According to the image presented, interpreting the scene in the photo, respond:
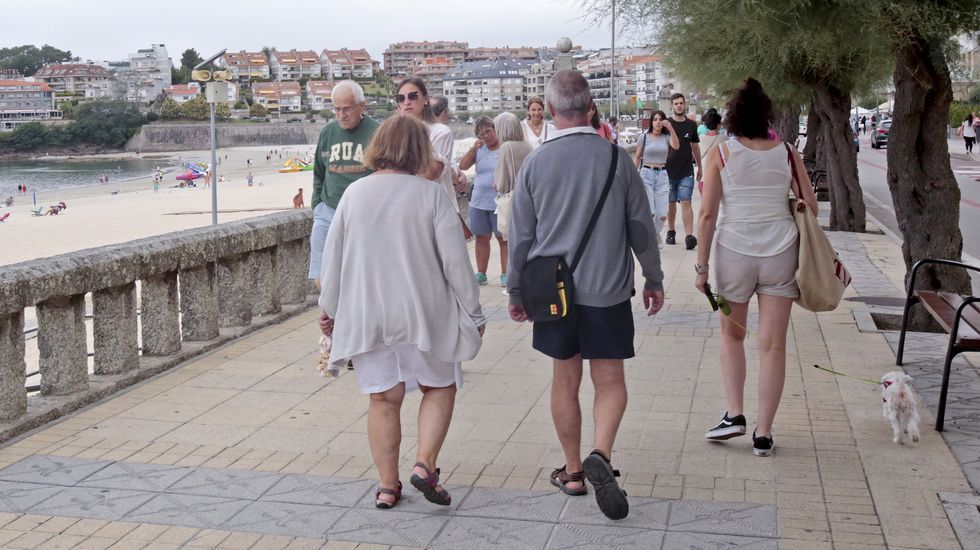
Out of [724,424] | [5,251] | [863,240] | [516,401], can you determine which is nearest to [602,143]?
[724,424]

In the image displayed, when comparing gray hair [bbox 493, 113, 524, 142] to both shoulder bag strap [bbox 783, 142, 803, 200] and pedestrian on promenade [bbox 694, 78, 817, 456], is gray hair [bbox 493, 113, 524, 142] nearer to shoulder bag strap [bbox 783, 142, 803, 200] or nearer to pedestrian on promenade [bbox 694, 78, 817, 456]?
pedestrian on promenade [bbox 694, 78, 817, 456]

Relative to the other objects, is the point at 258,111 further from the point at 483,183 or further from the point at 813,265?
the point at 813,265

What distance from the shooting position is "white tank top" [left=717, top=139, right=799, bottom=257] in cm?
568

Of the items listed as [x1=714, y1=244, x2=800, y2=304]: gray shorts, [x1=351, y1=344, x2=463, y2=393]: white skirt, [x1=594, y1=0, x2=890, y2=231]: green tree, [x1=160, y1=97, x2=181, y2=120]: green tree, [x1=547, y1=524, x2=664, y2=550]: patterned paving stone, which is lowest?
[x1=547, y1=524, x2=664, y2=550]: patterned paving stone

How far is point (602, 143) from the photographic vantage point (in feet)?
15.8

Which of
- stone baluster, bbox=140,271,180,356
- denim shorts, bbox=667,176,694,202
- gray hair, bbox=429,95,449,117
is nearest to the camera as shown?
stone baluster, bbox=140,271,180,356

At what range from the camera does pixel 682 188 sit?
14859 mm

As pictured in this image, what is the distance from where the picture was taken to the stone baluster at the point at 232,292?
8.88m

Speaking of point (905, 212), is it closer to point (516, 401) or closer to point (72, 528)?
point (516, 401)

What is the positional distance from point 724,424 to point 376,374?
73.4 inches


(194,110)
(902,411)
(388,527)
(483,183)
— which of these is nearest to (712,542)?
(388,527)

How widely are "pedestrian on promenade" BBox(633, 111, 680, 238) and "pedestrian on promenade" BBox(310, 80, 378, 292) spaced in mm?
6939

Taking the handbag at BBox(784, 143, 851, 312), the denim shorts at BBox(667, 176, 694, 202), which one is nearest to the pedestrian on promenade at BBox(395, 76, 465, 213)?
the handbag at BBox(784, 143, 851, 312)

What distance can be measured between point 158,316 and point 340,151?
5.32 feet
